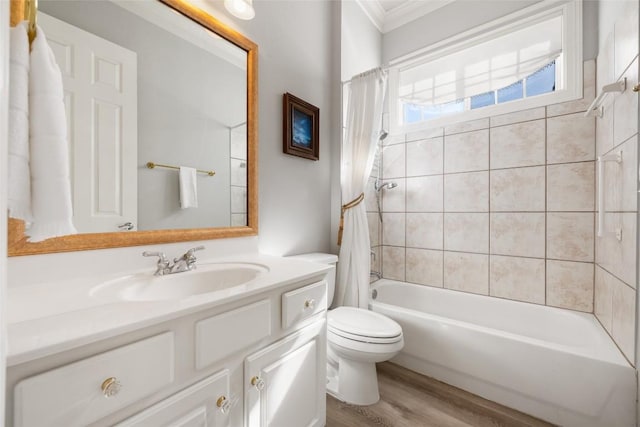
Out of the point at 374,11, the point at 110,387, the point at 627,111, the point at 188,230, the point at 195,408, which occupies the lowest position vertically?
the point at 195,408

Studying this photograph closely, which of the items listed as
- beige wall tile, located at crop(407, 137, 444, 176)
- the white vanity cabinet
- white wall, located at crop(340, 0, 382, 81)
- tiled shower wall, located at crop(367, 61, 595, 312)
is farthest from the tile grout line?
the white vanity cabinet

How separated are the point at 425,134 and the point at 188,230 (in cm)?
206

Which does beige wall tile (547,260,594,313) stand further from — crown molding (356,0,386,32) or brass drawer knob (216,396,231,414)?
crown molding (356,0,386,32)

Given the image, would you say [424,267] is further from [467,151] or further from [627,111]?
[627,111]

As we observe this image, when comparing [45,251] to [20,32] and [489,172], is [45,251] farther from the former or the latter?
[489,172]

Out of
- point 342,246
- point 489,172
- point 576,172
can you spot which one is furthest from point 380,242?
point 576,172

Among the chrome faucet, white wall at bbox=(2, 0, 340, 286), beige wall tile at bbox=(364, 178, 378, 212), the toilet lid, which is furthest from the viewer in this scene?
beige wall tile at bbox=(364, 178, 378, 212)

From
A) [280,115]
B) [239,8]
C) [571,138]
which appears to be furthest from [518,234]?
[239,8]

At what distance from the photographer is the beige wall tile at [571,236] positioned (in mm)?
1747

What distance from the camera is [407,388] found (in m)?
1.63

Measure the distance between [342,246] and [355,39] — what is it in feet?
5.56

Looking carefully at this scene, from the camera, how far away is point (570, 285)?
5.93 feet

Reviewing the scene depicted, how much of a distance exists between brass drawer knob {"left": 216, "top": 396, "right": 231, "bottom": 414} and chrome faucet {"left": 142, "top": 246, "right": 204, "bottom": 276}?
0.50 metres

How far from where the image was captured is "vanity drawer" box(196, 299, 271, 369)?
73 cm
